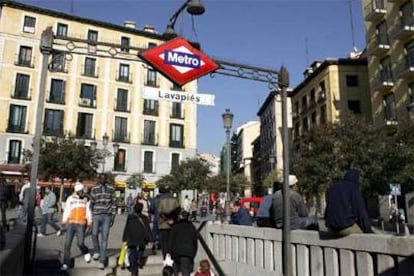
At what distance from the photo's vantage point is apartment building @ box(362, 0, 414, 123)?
107ft

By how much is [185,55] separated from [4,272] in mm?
5143

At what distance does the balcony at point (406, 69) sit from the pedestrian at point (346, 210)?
2964 cm

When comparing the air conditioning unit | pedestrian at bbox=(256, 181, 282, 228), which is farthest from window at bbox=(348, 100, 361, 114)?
pedestrian at bbox=(256, 181, 282, 228)

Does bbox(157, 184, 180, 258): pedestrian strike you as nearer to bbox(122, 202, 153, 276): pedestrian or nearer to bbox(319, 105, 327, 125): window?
bbox(122, 202, 153, 276): pedestrian

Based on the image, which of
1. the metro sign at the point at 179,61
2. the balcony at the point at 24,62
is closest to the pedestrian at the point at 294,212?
the metro sign at the point at 179,61

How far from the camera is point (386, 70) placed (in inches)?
1407

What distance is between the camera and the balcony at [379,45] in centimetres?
3518

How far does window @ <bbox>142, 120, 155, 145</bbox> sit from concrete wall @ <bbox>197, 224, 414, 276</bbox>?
38952 mm

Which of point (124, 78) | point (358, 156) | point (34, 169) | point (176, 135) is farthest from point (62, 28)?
point (34, 169)

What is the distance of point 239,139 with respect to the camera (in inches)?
4001

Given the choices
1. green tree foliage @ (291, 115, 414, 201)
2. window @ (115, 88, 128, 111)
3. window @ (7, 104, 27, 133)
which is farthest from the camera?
window @ (115, 88, 128, 111)

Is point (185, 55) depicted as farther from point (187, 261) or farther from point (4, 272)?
point (4, 272)

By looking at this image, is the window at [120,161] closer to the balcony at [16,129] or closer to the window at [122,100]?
the window at [122,100]

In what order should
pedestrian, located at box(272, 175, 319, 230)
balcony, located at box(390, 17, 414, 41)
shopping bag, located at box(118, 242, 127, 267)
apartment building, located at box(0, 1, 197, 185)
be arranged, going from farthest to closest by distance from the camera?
apartment building, located at box(0, 1, 197, 185), balcony, located at box(390, 17, 414, 41), shopping bag, located at box(118, 242, 127, 267), pedestrian, located at box(272, 175, 319, 230)
